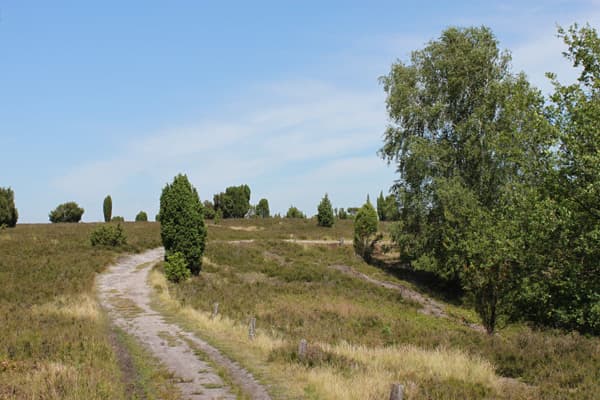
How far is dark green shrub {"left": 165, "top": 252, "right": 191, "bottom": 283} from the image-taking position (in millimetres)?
30078

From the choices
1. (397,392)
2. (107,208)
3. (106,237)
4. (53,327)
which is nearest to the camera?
(397,392)

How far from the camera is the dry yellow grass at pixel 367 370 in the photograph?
11.0m

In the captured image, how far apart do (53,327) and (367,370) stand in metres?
11.5

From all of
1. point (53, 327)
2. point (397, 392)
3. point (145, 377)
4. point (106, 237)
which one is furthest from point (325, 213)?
point (397, 392)

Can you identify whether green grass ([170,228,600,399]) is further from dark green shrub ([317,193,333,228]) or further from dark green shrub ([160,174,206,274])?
dark green shrub ([317,193,333,228])

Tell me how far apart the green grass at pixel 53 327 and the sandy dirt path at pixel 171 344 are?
105 centimetres

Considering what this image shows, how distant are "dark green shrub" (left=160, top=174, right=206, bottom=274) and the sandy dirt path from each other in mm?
3106

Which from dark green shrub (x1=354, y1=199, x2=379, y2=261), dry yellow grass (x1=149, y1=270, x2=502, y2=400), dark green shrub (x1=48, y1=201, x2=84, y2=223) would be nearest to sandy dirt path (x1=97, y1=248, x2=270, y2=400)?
dry yellow grass (x1=149, y1=270, x2=502, y2=400)

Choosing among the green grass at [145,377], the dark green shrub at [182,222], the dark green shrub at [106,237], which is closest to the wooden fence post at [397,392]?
the green grass at [145,377]

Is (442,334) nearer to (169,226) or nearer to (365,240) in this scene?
(169,226)

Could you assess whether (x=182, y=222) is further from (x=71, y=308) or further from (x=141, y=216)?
(x=141, y=216)

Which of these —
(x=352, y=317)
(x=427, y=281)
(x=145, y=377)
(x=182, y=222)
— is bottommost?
(x=427, y=281)

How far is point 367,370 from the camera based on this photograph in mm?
12516

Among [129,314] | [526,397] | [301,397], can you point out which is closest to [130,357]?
[301,397]
